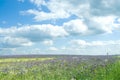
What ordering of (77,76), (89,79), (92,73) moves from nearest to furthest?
(89,79) < (77,76) < (92,73)

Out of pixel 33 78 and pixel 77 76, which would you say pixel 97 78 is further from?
pixel 33 78

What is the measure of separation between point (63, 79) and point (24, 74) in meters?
2.85

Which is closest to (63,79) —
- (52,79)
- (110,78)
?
(52,79)

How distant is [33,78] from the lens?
41.3 feet

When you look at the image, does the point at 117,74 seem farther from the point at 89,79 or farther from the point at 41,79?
the point at 41,79

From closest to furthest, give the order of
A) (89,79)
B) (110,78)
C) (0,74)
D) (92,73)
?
(110,78) → (89,79) → (92,73) → (0,74)

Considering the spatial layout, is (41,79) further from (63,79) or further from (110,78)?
(110,78)

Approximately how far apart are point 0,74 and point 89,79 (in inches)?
192

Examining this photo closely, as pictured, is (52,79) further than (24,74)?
No

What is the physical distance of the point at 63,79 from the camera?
11.8 meters

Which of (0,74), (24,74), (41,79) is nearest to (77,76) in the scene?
(41,79)

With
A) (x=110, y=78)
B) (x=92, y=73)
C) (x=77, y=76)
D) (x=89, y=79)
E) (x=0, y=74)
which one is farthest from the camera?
(x=0, y=74)

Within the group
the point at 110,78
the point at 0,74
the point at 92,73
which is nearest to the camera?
the point at 110,78

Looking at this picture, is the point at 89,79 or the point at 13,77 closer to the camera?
the point at 89,79
